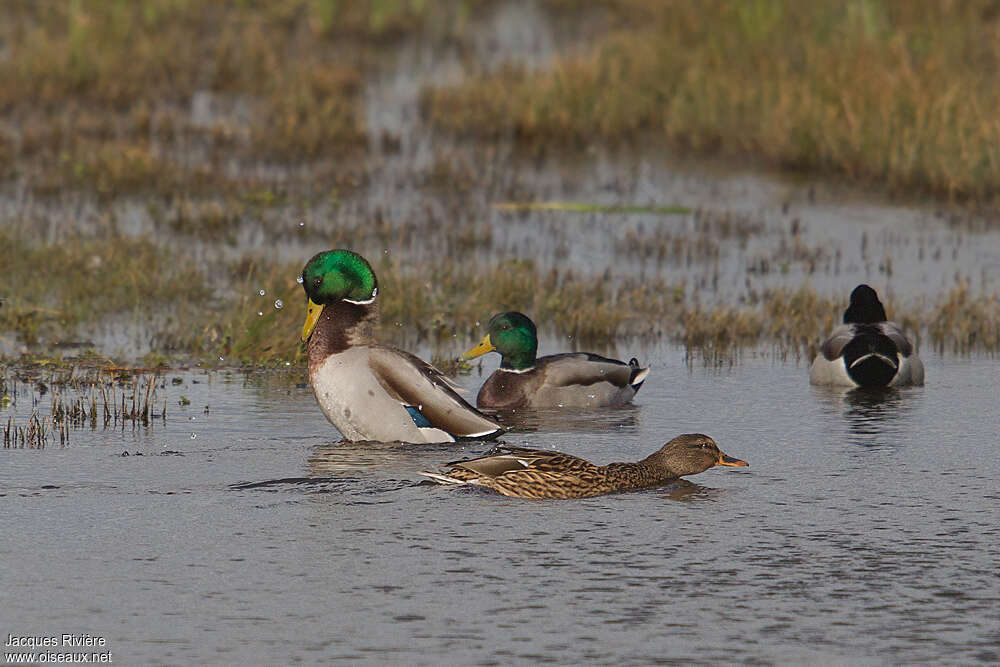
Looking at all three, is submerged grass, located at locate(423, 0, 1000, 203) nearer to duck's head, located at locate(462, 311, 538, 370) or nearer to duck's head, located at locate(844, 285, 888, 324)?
duck's head, located at locate(844, 285, 888, 324)

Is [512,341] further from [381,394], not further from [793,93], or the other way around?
[793,93]

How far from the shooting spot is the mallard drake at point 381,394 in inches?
416

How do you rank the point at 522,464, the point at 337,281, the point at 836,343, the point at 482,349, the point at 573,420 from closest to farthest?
the point at 522,464 < the point at 337,281 < the point at 573,420 < the point at 482,349 < the point at 836,343

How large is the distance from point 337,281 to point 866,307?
4.18 metres

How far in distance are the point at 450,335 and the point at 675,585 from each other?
272 inches

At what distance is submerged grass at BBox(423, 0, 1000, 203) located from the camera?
2050 centimetres

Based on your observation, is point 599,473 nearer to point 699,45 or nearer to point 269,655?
point 269,655

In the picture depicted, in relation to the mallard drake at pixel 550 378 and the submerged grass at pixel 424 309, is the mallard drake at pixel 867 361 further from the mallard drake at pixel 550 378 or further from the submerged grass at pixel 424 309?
the mallard drake at pixel 550 378

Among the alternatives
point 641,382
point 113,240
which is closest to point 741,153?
point 113,240

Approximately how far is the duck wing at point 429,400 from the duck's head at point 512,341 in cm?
182

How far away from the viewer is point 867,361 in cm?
1273

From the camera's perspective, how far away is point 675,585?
770cm

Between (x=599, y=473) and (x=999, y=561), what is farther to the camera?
(x=599, y=473)

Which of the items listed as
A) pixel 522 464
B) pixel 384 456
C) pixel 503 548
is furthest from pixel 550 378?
pixel 503 548
